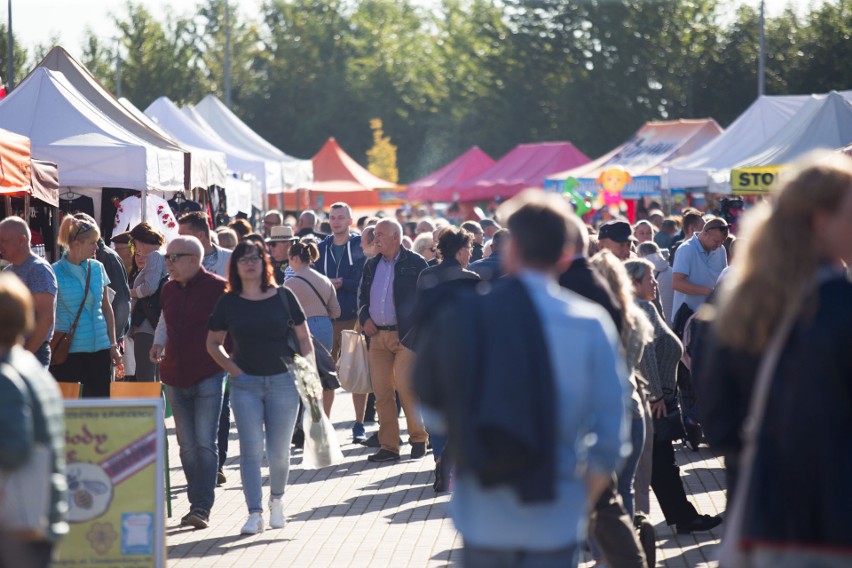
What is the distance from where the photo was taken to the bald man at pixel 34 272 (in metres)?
7.98

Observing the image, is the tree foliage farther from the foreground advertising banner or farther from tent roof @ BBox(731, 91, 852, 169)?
the foreground advertising banner

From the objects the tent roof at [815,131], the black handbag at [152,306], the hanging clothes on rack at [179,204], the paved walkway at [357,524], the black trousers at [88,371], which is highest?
the tent roof at [815,131]

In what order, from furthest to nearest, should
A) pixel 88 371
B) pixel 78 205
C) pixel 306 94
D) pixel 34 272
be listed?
pixel 306 94
pixel 78 205
pixel 88 371
pixel 34 272

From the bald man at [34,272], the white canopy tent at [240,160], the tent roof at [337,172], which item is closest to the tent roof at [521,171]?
the tent roof at [337,172]

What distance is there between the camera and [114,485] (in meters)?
6.12

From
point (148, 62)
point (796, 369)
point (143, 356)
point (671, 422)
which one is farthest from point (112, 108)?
point (148, 62)

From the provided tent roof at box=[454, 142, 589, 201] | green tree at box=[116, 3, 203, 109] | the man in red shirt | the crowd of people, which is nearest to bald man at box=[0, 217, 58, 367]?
the man in red shirt

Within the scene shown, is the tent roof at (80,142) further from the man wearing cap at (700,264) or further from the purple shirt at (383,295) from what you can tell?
the man wearing cap at (700,264)

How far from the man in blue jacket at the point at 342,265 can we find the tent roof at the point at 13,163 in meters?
3.27

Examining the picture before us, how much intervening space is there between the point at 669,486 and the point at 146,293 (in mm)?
4752

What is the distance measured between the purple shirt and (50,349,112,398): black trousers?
8.50ft

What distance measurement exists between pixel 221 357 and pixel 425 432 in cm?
378

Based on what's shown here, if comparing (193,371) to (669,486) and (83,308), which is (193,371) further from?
(669,486)

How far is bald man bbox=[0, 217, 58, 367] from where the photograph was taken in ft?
26.2
